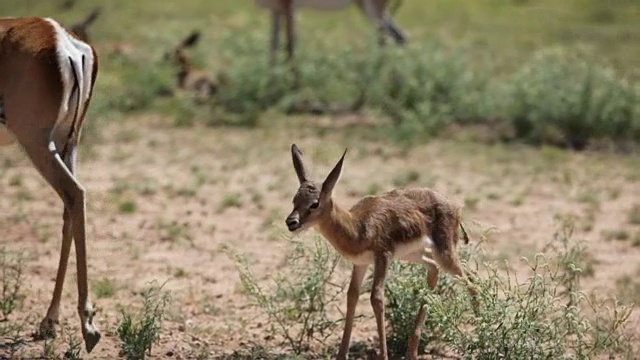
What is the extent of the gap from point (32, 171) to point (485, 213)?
3.59 m

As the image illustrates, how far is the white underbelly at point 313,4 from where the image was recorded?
1398 cm

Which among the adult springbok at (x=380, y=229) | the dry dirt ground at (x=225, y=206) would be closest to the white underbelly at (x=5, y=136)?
the dry dirt ground at (x=225, y=206)

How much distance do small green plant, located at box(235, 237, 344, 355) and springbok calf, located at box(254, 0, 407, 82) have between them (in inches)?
263

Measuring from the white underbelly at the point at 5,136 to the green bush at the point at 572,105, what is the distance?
6820 millimetres

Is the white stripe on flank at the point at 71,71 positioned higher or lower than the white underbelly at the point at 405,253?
higher

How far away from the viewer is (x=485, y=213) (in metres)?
8.94

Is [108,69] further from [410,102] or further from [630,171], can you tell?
[630,171]

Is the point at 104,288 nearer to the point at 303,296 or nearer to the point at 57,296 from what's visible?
the point at 57,296

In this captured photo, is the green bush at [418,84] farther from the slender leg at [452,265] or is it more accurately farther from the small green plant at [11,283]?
the slender leg at [452,265]

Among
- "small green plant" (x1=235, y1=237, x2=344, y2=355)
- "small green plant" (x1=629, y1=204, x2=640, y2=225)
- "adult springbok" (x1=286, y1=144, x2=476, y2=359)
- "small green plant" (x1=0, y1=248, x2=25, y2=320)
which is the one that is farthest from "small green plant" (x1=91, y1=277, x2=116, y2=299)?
"small green plant" (x1=629, y1=204, x2=640, y2=225)

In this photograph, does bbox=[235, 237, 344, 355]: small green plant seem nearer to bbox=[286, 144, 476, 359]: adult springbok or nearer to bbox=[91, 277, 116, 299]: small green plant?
bbox=[286, 144, 476, 359]: adult springbok

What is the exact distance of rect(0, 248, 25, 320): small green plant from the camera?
6.00 metres

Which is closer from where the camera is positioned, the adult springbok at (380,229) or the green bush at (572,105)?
the adult springbok at (380,229)

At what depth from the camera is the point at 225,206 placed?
29.3ft
